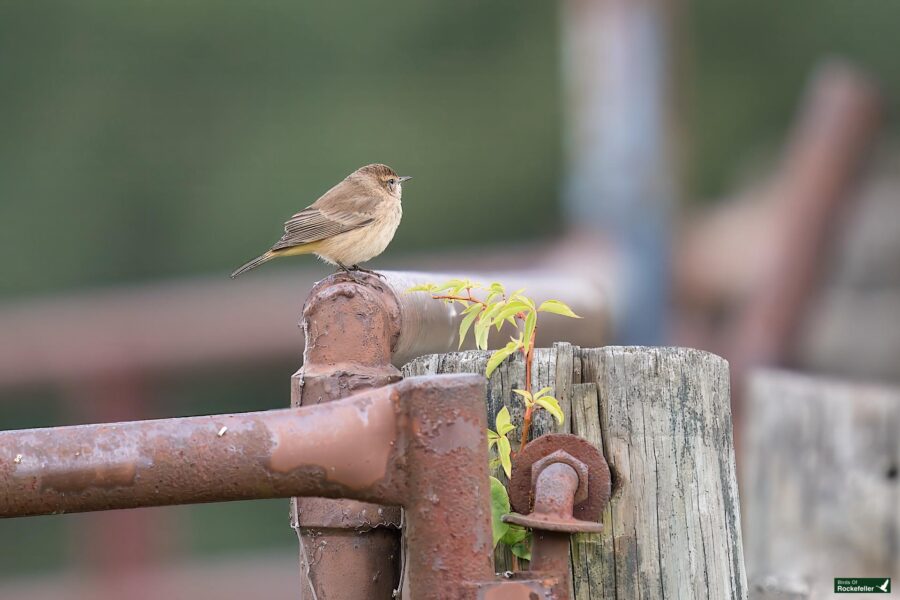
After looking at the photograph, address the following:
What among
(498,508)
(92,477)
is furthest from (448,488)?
(92,477)

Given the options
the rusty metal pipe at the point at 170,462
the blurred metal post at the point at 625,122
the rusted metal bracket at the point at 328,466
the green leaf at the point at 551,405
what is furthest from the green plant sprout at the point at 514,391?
the blurred metal post at the point at 625,122

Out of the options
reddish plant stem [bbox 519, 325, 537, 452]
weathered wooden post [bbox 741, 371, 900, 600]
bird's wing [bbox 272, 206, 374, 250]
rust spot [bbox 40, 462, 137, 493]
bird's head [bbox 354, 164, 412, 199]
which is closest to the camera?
rust spot [bbox 40, 462, 137, 493]

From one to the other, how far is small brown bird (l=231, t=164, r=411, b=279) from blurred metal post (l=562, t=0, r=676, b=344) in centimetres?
232

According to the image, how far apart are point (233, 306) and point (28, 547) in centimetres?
641

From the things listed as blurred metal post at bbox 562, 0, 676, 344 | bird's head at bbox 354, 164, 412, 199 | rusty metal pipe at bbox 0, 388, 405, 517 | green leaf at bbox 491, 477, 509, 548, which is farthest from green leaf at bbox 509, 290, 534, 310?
blurred metal post at bbox 562, 0, 676, 344

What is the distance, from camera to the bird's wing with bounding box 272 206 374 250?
4066mm

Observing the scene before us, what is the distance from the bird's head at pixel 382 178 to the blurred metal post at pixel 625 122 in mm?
2028

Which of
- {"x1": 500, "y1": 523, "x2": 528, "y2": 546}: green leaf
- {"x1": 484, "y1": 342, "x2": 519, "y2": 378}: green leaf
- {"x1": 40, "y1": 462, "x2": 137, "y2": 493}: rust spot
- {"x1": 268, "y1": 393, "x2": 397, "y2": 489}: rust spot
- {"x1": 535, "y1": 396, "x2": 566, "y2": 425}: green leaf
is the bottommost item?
{"x1": 500, "y1": 523, "x2": 528, "y2": 546}: green leaf

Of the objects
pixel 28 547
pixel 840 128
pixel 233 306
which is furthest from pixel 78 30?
→ pixel 840 128

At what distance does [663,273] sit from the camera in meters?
6.21

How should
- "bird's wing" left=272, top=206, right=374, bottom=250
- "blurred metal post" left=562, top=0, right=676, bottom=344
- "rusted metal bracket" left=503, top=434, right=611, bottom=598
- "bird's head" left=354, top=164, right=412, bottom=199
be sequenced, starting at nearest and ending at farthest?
"rusted metal bracket" left=503, top=434, right=611, bottom=598 → "bird's wing" left=272, top=206, right=374, bottom=250 → "bird's head" left=354, top=164, right=412, bottom=199 → "blurred metal post" left=562, top=0, right=676, bottom=344

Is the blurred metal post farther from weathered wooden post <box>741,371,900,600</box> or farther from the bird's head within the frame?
weathered wooden post <box>741,371,900,600</box>

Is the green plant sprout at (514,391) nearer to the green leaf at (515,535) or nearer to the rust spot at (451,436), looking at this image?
the green leaf at (515,535)

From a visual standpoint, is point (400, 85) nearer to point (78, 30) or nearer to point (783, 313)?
point (78, 30)
